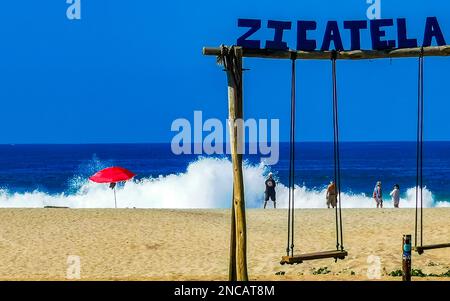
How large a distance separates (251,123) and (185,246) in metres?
9.69

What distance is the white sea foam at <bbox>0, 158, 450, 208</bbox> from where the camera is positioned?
53062mm

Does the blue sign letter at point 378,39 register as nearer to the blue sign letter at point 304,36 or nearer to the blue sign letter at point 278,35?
the blue sign letter at point 304,36

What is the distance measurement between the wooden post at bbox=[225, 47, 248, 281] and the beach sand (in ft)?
8.14

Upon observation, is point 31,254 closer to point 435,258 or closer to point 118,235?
point 118,235

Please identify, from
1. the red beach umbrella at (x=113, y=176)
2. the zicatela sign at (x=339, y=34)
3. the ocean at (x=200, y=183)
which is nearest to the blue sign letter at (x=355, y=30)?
the zicatela sign at (x=339, y=34)

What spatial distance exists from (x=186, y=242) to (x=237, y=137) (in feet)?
34.3

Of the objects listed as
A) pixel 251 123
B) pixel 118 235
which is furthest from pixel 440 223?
pixel 251 123

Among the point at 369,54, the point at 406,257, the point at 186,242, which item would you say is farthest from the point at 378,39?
the point at 186,242

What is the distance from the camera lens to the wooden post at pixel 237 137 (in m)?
11.3

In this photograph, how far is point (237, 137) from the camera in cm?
1123

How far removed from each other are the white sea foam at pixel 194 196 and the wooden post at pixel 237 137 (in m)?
37.6

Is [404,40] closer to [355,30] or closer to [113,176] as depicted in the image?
[355,30]

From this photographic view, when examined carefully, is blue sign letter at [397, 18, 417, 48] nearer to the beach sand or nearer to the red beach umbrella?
the beach sand

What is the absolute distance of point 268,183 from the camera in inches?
1244
